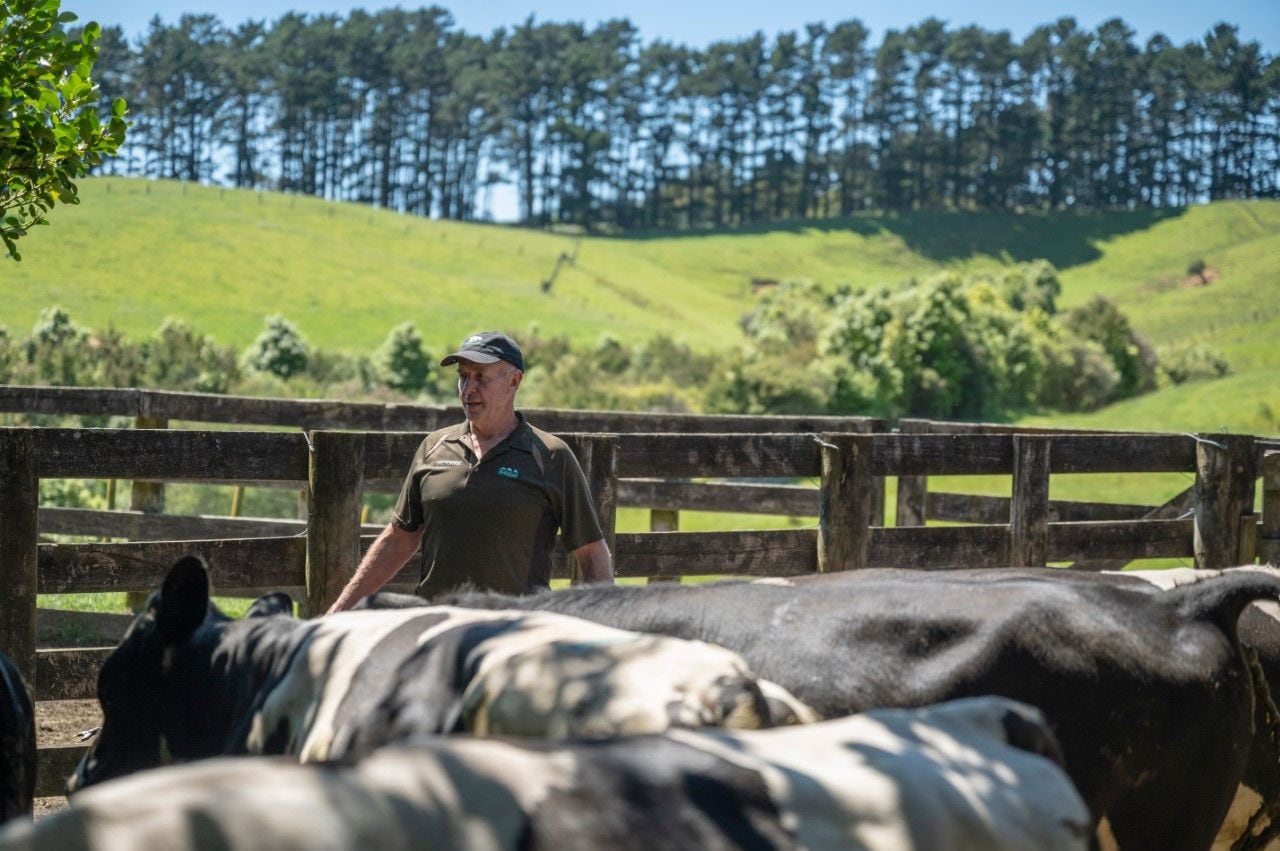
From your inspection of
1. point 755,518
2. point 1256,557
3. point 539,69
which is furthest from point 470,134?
point 1256,557

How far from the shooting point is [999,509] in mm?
11062

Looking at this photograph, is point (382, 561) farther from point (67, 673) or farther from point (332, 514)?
point (67, 673)

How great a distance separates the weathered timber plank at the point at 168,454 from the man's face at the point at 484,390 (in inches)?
44.5

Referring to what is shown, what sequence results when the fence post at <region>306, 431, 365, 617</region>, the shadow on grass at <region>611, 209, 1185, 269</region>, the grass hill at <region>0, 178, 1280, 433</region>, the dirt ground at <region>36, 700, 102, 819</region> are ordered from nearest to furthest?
the fence post at <region>306, 431, 365, 617</region>
the dirt ground at <region>36, 700, 102, 819</region>
the grass hill at <region>0, 178, 1280, 433</region>
the shadow on grass at <region>611, 209, 1185, 269</region>

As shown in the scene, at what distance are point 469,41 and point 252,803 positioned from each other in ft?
410

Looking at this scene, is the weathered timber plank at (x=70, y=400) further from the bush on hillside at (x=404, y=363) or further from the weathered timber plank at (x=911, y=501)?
the bush on hillside at (x=404, y=363)

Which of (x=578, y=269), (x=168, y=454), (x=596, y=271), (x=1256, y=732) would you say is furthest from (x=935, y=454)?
(x=596, y=271)

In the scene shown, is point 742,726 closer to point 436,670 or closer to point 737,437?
point 436,670

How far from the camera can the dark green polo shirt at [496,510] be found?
4.92 m

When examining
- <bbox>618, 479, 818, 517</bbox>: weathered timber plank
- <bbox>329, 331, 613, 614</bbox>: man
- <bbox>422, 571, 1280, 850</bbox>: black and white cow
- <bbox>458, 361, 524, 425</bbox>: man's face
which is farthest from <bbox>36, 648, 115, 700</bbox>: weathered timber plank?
<bbox>618, 479, 818, 517</bbox>: weathered timber plank

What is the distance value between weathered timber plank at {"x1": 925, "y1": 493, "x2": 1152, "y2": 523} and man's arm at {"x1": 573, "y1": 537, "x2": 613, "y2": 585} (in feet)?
19.8

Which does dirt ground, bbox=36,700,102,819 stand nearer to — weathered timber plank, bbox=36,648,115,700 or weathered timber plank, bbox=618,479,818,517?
weathered timber plank, bbox=36,648,115,700

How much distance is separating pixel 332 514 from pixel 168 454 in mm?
734

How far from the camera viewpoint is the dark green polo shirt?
4918mm
